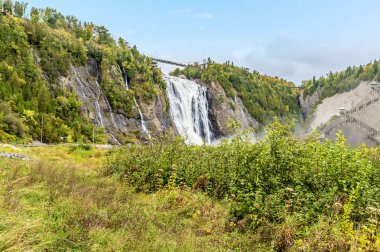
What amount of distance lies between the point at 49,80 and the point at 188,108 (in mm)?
29307

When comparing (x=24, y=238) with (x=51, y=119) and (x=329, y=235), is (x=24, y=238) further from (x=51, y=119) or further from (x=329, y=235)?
(x=51, y=119)

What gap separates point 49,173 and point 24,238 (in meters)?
7.39

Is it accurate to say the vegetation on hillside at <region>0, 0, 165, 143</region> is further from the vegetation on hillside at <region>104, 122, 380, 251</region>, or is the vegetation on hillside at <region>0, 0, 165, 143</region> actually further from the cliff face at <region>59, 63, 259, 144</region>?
the vegetation on hillside at <region>104, 122, 380, 251</region>

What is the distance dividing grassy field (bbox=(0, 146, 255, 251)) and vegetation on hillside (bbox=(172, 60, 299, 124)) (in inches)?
3850

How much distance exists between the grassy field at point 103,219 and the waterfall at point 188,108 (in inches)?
2446

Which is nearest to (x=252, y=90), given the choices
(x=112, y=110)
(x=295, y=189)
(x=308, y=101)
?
(x=308, y=101)

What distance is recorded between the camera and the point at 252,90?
426 ft

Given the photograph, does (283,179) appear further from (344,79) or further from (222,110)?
(344,79)

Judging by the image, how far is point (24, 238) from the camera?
5777 mm

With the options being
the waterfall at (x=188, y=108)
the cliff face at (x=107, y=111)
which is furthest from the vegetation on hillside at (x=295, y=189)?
the waterfall at (x=188, y=108)

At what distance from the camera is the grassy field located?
6.27m

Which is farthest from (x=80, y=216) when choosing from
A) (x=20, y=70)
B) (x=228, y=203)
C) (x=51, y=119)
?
(x=20, y=70)

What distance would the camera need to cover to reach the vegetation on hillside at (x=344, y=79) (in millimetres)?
115444

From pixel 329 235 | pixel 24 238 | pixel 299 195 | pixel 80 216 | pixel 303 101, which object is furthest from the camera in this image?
pixel 303 101
